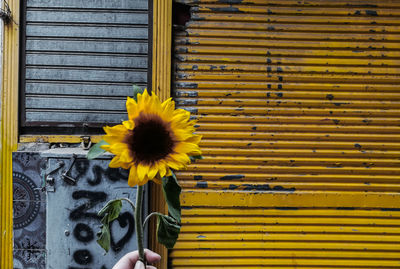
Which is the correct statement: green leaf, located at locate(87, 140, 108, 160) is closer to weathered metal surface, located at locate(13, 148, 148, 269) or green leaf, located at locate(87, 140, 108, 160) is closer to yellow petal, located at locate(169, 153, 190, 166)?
yellow petal, located at locate(169, 153, 190, 166)

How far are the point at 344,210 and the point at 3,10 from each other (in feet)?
14.4

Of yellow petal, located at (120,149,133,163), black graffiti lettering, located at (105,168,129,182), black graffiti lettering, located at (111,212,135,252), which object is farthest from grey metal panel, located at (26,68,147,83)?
yellow petal, located at (120,149,133,163)

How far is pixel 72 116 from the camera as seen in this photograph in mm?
2770

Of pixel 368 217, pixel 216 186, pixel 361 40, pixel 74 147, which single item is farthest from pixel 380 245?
pixel 74 147

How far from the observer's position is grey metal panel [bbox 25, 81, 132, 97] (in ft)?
9.07

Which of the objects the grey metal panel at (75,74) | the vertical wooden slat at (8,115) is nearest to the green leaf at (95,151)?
the grey metal panel at (75,74)

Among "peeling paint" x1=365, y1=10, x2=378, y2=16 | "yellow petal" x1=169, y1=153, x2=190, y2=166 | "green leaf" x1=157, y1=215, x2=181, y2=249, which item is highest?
"peeling paint" x1=365, y1=10, x2=378, y2=16

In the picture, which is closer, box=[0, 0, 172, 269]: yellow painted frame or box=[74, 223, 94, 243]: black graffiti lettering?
box=[74, 223, 94, 243]: black graffiti lettering

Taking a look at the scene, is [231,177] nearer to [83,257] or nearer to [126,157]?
[83,257]

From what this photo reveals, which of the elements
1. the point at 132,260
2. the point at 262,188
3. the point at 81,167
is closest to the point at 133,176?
the point at 132,260

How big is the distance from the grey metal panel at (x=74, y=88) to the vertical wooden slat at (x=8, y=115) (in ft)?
0.61

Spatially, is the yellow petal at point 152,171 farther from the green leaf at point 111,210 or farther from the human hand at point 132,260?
the human hand at point 132,260

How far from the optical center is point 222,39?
9.25 ft

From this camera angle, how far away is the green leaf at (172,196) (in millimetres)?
767
